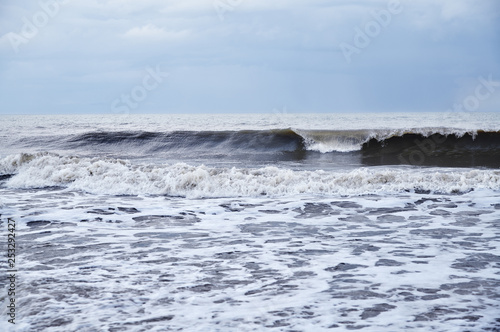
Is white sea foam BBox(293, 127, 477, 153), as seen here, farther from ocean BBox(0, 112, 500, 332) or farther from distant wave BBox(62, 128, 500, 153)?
ocean BBox(0, 112, 500, 332)

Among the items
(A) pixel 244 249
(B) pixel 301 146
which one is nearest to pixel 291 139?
(B) pixel 301 146

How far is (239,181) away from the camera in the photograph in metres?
9.34

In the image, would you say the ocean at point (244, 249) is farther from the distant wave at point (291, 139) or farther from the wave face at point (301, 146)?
the distant wave at point (291, 139)

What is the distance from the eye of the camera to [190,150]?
56.9ft

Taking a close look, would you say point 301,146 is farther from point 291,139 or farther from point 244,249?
point 244,249

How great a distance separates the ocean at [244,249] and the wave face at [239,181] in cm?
4

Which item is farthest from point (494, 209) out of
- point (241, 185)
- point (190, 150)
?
point (190, 150)

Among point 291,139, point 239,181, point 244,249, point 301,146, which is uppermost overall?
point 291,139

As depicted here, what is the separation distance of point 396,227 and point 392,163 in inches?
297

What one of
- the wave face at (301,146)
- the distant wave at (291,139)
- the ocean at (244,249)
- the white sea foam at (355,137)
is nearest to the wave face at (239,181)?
the ocean at (244,249)

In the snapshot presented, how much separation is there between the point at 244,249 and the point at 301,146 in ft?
40.7

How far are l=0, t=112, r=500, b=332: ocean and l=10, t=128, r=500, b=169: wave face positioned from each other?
8.52 feet

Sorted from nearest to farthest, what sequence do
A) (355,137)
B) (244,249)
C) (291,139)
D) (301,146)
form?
(244,249) < (355,137) < (301,146) < (291,139)

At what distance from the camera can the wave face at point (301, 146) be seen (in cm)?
1439
